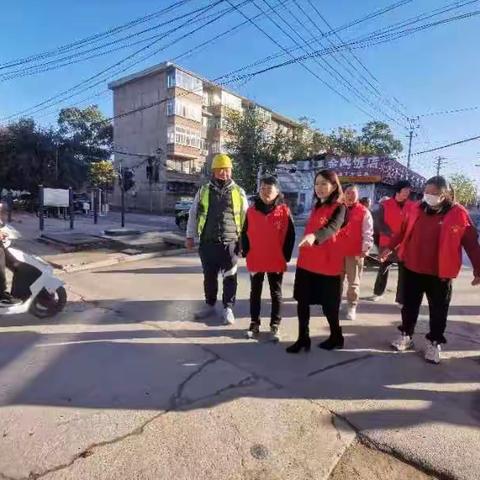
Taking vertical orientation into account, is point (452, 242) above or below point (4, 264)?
above

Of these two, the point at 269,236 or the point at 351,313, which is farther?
the point at 351,313

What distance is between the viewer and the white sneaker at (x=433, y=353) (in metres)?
3.55

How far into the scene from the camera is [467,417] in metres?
2.66

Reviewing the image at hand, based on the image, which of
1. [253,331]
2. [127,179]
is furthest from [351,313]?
[127,179]

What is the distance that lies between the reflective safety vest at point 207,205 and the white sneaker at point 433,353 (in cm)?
214

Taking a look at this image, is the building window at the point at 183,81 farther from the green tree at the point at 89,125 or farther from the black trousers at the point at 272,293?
the black trousers at the point at 272,293

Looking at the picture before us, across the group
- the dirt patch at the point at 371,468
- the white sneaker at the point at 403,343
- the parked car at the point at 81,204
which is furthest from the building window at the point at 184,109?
the dirt patch at the point at 371,468

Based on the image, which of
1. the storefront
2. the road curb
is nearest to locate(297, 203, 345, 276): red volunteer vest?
the road curb

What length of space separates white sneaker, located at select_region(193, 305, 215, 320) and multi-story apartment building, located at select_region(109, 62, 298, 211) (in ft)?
108

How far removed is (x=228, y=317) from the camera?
14.4ft

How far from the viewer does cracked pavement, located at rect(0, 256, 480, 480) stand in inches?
84.9

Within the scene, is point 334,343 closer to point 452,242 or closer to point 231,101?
point 452,242

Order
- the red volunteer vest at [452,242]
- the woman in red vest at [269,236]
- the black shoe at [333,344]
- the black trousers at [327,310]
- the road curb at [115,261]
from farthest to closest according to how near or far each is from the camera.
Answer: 1. the road curb at [115,261]
2. the woman in red vest at [269,236]
3. the black shoe at [333,344]
4. the black trousers at [327,310]
5. the red volunteer vest at [452,242]

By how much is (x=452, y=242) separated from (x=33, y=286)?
4060mm
